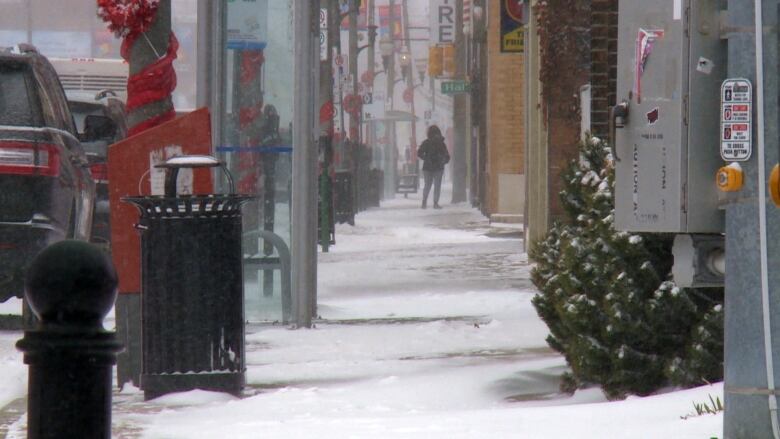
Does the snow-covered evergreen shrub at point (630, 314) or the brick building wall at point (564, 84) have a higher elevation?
the brick building wall at point (564, 84)

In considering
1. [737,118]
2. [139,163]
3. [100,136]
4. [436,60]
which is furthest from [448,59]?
[737,118]

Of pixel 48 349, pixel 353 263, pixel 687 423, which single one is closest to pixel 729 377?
pixel 687 423

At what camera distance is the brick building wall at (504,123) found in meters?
31.7

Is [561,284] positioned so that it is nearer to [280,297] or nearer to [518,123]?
[280,297]

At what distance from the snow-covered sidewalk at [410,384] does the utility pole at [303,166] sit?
0.34m

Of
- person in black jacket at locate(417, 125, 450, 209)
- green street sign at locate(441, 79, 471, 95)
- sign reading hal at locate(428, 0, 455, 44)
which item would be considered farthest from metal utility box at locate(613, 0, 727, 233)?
sign reading hal at locate(428, 0, 455, 44)

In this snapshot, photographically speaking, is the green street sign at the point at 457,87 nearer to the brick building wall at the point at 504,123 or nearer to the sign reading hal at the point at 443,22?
the brick building wall at the point at 504,123

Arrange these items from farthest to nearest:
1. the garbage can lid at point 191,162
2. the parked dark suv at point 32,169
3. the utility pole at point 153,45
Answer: the parked dark suv at point 32,169
the utility pole at point 153,45
the garbage can lid at point 191,162

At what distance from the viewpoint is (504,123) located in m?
32.4

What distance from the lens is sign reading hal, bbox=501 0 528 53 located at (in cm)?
2364

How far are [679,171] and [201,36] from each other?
18.5 ft

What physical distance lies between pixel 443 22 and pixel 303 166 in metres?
45.7

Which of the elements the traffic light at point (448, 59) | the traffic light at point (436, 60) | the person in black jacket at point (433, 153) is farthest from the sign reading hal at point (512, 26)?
the traffic light at point (436, 60)

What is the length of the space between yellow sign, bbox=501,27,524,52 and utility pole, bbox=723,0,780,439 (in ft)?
63.9
